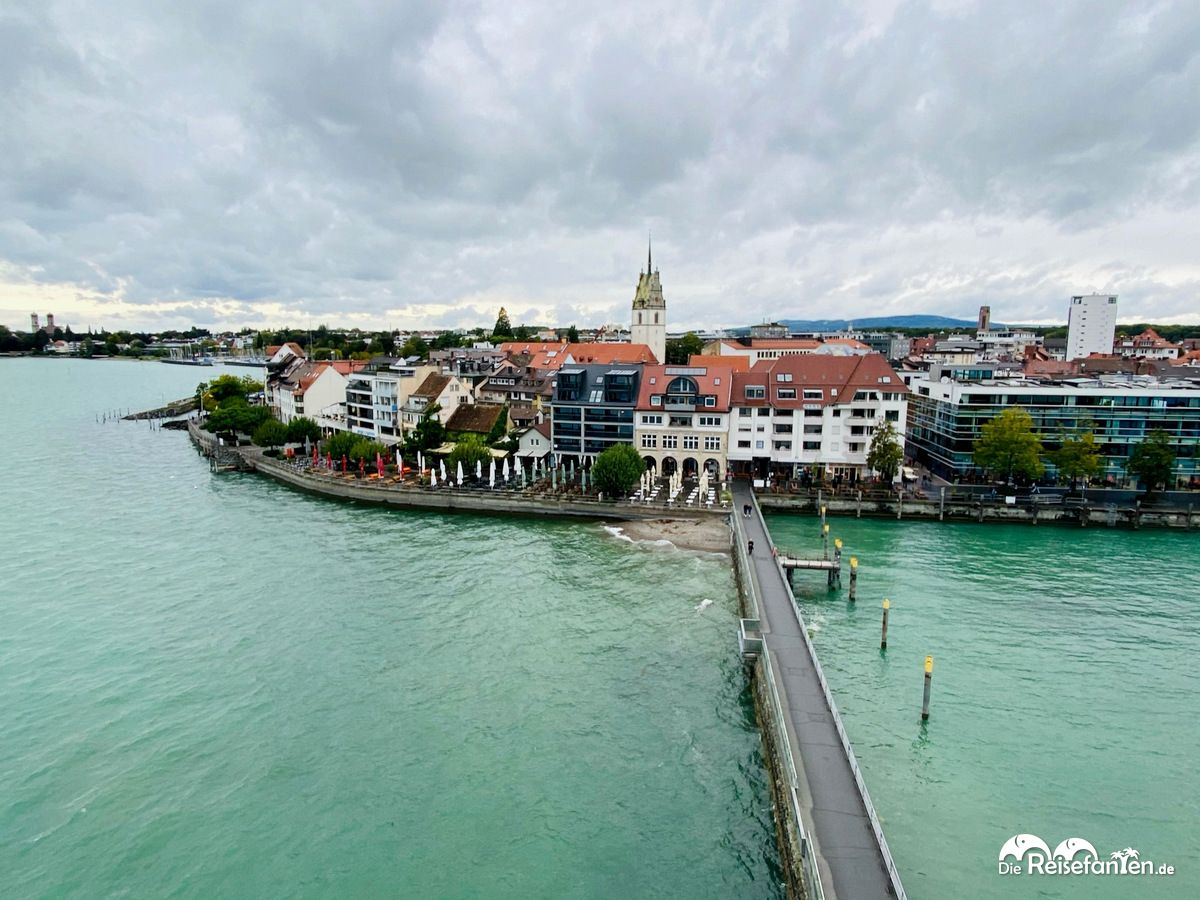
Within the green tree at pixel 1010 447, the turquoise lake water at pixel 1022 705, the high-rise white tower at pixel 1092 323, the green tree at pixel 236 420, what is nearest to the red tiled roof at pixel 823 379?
the green tree at pixel 1010 447

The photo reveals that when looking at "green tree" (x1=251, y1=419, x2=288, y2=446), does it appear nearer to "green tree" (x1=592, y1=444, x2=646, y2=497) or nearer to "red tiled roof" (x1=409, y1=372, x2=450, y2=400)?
"red tiled roof" (x1=409, y1=372, x2=450, y2=400)

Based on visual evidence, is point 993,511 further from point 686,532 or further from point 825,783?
point 825,783

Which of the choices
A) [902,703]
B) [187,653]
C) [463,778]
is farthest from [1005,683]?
[187,653]

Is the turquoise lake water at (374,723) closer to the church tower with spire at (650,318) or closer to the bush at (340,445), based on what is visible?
the bush at (340,445)

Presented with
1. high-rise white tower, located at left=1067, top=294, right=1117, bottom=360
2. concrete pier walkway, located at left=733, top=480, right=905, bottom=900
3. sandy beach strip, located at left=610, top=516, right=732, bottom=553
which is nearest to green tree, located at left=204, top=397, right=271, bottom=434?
sandy beach strip, located at left=610, top=516, right=732, bottom=553

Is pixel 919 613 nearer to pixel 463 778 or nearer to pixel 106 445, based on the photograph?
pixel 463 778

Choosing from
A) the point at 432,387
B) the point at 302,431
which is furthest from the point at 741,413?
the point at 302,431
